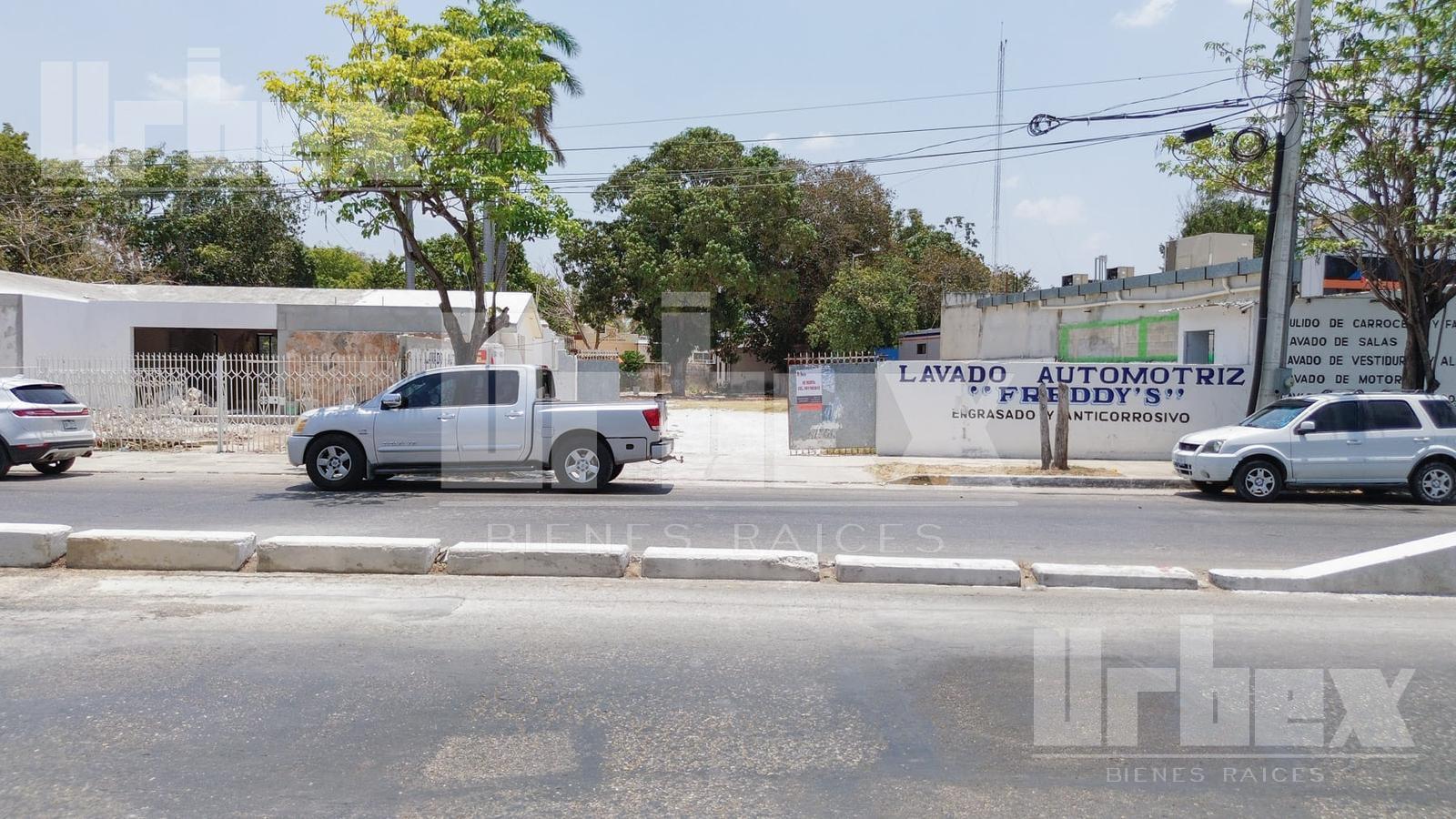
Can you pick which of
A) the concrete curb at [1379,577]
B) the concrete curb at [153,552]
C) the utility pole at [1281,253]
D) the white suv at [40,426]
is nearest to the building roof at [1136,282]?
the utility pole at [1281,253]

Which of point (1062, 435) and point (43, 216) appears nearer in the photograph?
point (1062, 435)

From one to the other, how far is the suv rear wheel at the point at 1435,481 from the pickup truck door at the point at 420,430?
1312 cm

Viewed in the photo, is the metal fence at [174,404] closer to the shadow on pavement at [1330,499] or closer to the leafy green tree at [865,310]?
the shadow on pavement at [1330,499]

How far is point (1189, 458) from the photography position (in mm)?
13945

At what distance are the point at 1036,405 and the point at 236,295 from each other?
865 inches

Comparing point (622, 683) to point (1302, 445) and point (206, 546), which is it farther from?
point (1302, 445)

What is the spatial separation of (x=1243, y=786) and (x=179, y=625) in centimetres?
617

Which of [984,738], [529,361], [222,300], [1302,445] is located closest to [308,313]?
[222,300]

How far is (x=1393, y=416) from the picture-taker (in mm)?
13508

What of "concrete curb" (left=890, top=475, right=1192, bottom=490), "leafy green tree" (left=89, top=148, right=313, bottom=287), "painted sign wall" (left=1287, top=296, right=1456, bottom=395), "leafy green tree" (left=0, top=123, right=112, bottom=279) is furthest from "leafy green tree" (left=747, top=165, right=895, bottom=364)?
"concrete curb" (left=890, top=475, right=1192, bottom=490)

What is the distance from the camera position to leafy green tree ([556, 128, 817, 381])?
42.6 m

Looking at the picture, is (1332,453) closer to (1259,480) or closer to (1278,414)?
(1278,414)

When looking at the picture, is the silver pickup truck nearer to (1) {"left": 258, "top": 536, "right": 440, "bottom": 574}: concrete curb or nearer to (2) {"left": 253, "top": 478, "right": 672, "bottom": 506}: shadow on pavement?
(2) {"left": 253, "top": 478, "right": 672, "bottom": 506}: shadow on pavement

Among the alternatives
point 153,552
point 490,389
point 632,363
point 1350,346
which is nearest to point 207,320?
point 490,389
